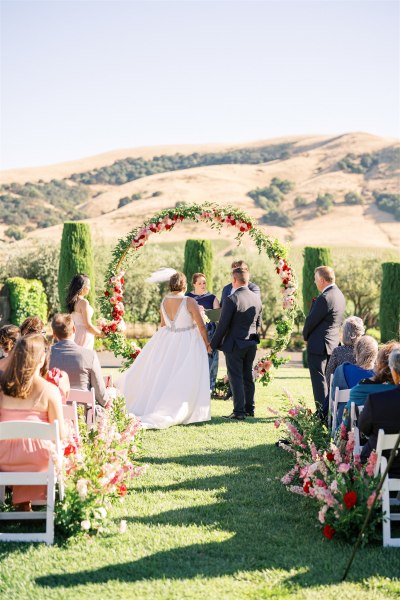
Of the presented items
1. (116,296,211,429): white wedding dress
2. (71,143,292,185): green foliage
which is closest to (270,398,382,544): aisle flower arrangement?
(116,296,211,429): white wedding dress

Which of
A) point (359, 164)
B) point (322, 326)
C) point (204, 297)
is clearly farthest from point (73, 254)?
point (359, 164)

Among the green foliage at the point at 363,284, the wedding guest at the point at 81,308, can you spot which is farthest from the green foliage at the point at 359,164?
the wedding guest at the point at 81,308

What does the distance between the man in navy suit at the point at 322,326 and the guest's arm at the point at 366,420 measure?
395 cm

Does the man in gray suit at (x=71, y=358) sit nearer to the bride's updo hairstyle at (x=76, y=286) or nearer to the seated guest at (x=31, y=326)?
the seated guest at (x=31, y=326)

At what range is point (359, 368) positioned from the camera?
670cm

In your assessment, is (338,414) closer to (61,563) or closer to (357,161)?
(61,563)

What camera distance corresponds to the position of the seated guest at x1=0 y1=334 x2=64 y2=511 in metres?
5.13

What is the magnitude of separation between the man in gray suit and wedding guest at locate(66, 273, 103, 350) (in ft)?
5.79

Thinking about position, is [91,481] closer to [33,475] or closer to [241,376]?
[33,475]

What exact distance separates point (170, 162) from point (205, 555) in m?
142

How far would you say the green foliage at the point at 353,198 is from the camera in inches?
4200

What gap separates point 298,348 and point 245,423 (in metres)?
20.3

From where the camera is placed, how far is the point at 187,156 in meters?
148

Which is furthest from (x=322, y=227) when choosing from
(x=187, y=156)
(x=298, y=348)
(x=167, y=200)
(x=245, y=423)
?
(x=245, y=423)
